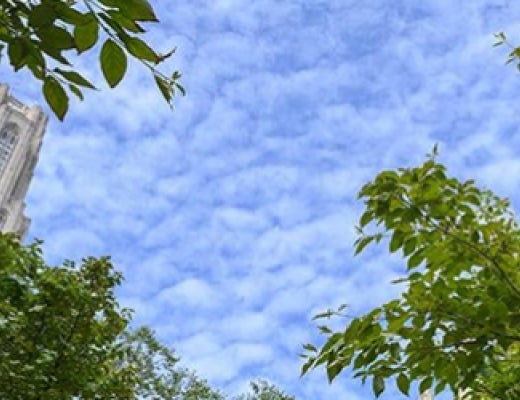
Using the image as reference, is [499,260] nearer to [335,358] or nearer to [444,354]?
[444,354]

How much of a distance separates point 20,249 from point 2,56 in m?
6.51

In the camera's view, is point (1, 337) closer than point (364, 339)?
No

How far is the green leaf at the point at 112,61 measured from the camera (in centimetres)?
113

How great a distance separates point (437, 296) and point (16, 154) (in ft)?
281

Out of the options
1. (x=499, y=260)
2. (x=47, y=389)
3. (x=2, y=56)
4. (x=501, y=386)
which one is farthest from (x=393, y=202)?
(x=47, y=389)

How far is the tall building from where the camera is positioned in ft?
262

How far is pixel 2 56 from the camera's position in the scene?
135 cm

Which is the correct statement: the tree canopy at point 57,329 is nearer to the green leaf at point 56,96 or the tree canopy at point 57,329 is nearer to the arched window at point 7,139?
the green leaf at point 56,96

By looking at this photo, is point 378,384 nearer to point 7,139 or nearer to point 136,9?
point 136,9

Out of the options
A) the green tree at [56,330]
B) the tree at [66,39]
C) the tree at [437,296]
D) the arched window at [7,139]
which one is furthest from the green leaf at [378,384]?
the arched window at [7,139]

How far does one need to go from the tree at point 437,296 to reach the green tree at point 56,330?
4.67 m

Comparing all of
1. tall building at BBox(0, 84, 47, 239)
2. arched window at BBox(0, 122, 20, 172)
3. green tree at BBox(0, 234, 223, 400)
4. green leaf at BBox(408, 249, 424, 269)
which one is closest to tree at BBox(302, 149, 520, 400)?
green leaf at BBox(408, 249, 424, 269)

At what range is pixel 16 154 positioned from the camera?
8262 centimetres

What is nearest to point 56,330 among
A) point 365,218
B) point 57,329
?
point 57,329
